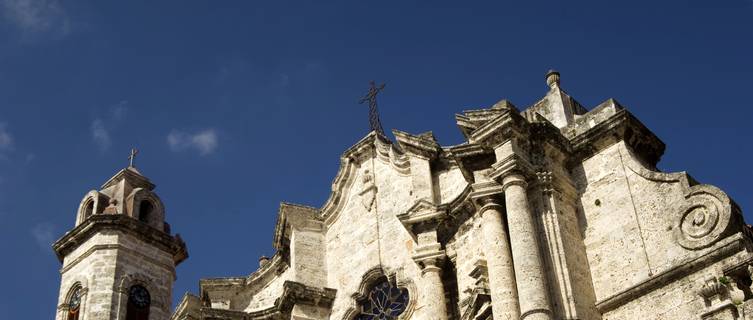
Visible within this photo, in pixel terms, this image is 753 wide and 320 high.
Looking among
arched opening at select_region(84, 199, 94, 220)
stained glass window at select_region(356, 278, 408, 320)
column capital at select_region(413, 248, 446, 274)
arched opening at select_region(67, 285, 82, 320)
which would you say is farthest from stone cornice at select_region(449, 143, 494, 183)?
arched opening at select_region(84, 199, 94, 220)

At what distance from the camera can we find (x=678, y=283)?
46.2 feet

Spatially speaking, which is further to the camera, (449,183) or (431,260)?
(449,183)

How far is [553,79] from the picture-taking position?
698 inches

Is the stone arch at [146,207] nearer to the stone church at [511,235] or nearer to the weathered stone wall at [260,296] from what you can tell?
the stone church at [511,235]

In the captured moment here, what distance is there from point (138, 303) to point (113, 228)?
6.29ft

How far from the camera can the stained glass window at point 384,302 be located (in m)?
18.9

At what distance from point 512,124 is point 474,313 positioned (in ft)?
9.35

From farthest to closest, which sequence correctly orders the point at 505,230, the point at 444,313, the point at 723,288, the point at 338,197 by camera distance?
the point at 338,197
the point at 444,313
the point at 505,230
the point at 723,288

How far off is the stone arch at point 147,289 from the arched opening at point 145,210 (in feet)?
6.98

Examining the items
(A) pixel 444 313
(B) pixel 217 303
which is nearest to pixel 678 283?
(A) pixel 444 313

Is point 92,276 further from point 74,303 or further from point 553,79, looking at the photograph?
point 553,79

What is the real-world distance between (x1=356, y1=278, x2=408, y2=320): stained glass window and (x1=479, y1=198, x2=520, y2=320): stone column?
3.44 m

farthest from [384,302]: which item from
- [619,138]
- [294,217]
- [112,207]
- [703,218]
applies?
[112,207]

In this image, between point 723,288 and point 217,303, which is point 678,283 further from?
point 217,303
